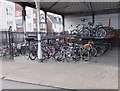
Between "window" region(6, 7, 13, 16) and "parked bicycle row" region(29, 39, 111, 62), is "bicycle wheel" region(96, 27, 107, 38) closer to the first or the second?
"parked bicycle row" region(29, 39, 111, 62)

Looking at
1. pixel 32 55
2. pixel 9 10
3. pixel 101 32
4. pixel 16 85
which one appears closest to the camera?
pixel 16 85

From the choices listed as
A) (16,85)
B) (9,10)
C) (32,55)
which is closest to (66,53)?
(32,55)

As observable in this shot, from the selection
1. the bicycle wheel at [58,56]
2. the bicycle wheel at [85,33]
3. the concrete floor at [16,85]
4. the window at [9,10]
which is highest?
the window at [9,10]

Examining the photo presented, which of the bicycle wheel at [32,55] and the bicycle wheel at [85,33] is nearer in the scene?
the bicycle wheel at [32,55]

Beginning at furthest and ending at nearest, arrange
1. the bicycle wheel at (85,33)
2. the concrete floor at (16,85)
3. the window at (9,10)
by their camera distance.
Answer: the window at (9,10) → the bicycle wheel at (85,33) → the concrete floor at (16,85)

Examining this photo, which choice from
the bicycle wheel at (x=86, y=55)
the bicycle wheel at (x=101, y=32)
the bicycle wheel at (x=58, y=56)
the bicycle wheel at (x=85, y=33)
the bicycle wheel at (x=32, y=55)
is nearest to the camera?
the bicycle wheel at (x=58, y=56)

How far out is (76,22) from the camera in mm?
21484

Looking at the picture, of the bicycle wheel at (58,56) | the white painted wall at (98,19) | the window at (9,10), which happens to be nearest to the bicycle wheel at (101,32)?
the bicycle wheel at (58,56)

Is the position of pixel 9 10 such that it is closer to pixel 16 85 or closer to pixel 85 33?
pixel 85 33

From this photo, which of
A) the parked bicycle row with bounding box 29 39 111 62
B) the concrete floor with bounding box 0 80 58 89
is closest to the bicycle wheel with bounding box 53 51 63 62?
the parked bicycle row with bounding box 29 39 111 62

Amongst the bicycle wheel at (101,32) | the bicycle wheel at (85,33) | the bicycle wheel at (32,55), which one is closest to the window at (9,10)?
the bicycle wheel at (85,33)

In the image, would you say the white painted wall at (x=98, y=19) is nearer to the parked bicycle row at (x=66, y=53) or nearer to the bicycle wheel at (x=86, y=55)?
the parked bicycle row at (x=66, y=53)

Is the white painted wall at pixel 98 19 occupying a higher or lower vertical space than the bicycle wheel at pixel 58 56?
higher

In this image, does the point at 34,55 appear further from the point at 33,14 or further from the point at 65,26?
the point at 33,14
